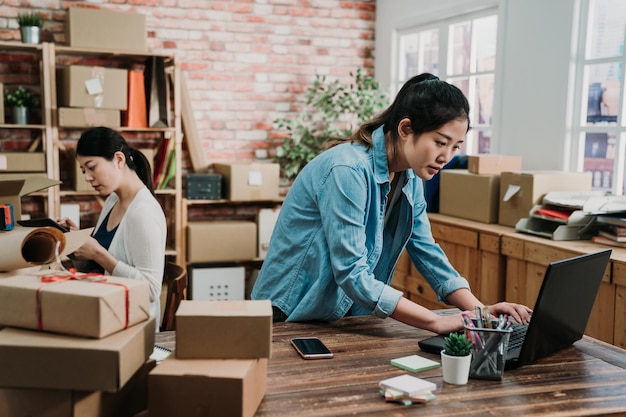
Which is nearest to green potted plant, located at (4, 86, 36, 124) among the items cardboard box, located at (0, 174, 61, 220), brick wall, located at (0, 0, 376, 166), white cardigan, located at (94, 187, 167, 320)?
brick wall, located at (0, 0, 376, 166)

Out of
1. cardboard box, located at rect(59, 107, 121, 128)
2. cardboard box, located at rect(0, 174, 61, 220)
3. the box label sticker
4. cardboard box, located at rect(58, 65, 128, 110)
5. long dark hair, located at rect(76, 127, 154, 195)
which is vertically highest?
cardboard box, located at rect(58, 65, 128, 110)

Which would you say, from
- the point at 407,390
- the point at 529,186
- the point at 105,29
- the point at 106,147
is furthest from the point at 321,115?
the point at 407,390

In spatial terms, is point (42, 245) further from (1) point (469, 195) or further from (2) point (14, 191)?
(1) point (469, 195)

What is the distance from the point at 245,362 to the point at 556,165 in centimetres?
316

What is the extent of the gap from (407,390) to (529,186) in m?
2.47

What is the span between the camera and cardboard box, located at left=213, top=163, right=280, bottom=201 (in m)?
5.05

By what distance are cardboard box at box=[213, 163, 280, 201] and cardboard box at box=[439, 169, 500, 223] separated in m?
1.38

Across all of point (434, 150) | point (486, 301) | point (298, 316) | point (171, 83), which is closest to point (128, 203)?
point (298, 316)

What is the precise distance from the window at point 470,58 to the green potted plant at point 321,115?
51 cm

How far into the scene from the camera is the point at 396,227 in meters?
2.21

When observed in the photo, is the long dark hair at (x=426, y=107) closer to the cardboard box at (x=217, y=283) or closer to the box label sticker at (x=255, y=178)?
the box label sticker at (x=255, y=178)

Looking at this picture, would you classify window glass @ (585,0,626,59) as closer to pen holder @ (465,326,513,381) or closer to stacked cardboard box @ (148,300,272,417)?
pen holder @ (465,326,513,381)

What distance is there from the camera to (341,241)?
1854 mm

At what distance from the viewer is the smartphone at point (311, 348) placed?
1699mm
